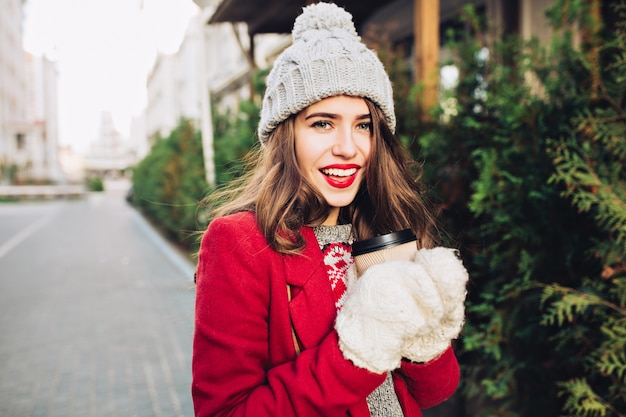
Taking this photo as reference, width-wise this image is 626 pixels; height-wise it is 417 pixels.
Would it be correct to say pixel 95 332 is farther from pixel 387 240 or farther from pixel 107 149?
pixel 107 149

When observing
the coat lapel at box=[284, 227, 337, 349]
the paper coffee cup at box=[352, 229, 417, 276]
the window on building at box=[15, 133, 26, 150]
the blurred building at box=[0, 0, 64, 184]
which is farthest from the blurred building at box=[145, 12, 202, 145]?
the paper coffee cup at box=[352, 229, 417, 276]

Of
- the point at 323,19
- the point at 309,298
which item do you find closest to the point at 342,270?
the point at 309,298

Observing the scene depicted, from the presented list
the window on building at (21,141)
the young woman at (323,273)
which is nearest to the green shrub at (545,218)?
the young woman at (323,273)

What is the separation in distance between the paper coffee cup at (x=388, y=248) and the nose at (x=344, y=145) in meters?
0.33

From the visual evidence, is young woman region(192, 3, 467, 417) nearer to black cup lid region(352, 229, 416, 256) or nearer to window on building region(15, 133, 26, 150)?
black cup lid region(352, 229, 416, 256)

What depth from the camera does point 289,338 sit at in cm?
146

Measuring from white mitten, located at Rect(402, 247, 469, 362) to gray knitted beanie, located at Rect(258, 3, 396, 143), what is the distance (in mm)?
580

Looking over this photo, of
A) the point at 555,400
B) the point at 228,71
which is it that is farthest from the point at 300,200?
the point at 228,71

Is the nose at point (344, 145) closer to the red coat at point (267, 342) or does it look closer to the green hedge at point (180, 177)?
the red coat at point (267, 342)

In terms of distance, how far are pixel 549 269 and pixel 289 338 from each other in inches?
74.8

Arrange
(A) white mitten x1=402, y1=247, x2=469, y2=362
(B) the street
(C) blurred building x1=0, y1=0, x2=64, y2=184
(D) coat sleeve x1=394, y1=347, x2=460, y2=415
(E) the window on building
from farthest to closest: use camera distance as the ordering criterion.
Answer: (E) the window on building, (C) blurred building x1=0, y1=0, x2=64, y2=184, (B) the street, (D) coat sleeve x1=394, y1=347, x2=460, y2=415, (A) white mitten x1=402, y1=247, x2=469, y2=362

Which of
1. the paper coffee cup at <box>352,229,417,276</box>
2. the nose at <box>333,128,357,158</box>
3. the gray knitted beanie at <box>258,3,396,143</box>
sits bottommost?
the paper coffee cup at <box>352,229,417,276</box>

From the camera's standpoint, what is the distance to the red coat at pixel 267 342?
1324mm

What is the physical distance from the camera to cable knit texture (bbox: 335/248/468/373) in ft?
4.06
